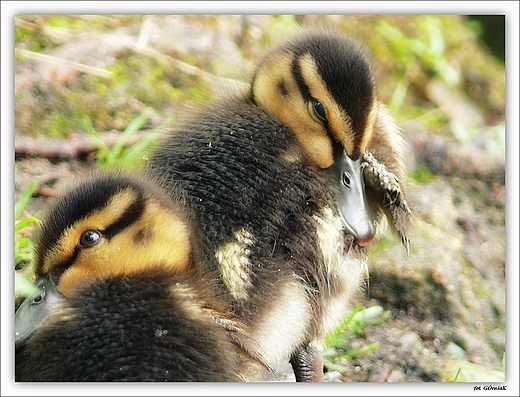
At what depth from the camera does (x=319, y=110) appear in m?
1.67

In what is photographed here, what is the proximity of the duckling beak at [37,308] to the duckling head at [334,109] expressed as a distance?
63cm

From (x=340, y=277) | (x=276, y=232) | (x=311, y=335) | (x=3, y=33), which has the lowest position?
(x=311, y=335)

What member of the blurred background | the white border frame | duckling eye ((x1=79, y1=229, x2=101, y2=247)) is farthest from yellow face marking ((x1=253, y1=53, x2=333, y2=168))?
duckling eye ((x1=79, y1=229, x2=101, y2=247))

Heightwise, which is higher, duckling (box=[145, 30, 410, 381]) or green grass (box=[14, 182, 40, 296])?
duckling (box=[145, 30, 410, 381])

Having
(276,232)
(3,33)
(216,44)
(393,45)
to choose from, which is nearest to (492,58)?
(393,45)

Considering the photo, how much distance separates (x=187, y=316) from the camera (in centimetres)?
144

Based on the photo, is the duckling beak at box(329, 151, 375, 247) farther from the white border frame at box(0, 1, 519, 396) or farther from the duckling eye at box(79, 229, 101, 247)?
the duckling eye at box(79, 229, 101, 247)

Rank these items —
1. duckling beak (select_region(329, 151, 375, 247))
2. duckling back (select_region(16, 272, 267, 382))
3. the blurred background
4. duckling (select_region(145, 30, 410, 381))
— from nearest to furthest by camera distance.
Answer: duckling back (select_region(16, 272, 267, 382)) < duckling (select_region(145, 30, 410, 381)) < duckling beak (select_region(329, 151, 375, 247)) < the blurred background

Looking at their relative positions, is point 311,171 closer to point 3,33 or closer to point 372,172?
point 372,172

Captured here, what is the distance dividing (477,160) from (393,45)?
49cm

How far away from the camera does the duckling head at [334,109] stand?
1642mm

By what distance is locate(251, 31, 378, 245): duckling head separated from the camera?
1642 mm

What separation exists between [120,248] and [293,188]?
15.9 inches

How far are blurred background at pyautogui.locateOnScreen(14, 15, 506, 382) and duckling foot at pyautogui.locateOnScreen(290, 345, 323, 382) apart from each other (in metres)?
0.10
